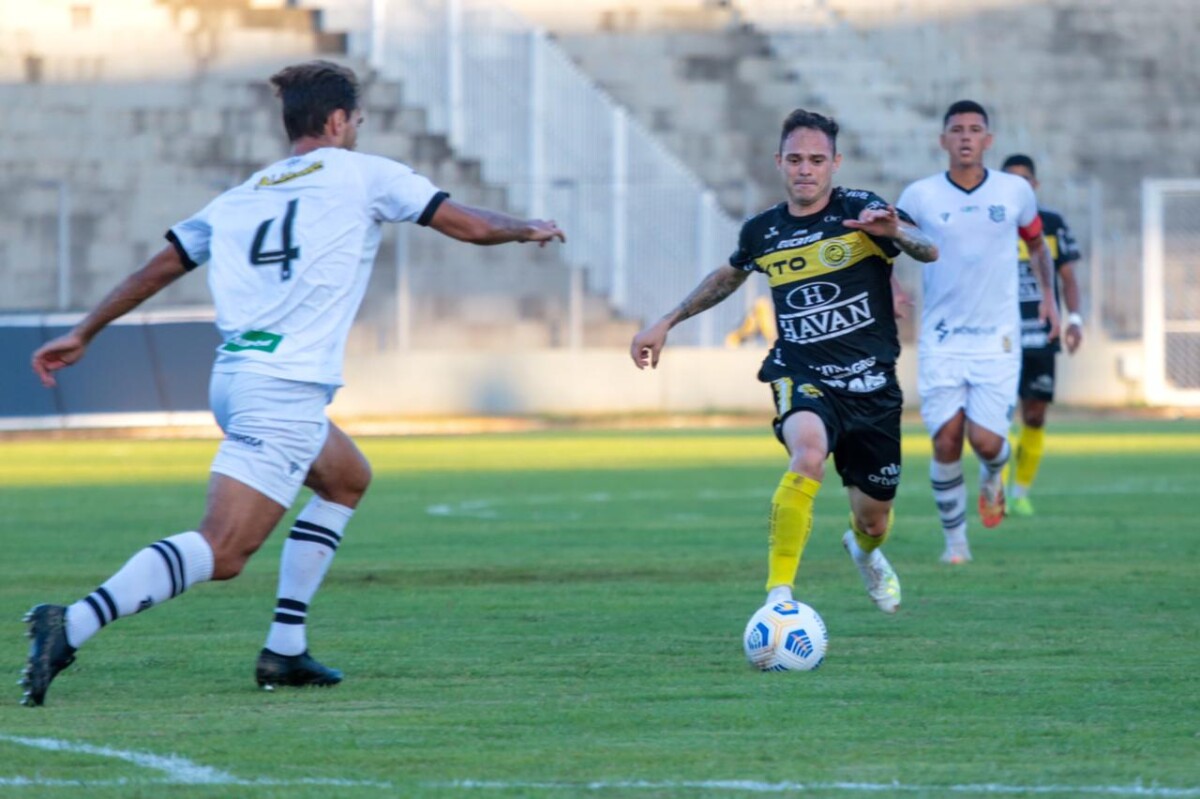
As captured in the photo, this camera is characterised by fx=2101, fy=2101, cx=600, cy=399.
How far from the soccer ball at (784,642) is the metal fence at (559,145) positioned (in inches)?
847

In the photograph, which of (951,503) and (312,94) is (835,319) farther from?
(951,503)

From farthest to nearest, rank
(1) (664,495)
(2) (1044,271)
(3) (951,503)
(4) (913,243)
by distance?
1. (1) (664,495)
2. (2) (1044,271)
3. (3) (951,503)
4. (4) (913,243)

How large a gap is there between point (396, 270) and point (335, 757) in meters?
23.1

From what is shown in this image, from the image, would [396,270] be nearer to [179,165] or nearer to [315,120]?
[179,165]

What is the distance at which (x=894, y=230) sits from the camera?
7.73 meters

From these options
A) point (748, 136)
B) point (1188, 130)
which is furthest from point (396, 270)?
point (1188, 130)

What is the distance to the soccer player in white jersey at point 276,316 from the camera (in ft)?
21.1

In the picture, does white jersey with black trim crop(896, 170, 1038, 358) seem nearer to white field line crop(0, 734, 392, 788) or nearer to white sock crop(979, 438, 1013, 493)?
white sock crop(979, 438, 1013, 493)

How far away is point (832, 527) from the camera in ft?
43.7

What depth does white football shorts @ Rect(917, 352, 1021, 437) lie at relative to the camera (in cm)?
1133

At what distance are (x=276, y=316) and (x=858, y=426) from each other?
8.60 ft

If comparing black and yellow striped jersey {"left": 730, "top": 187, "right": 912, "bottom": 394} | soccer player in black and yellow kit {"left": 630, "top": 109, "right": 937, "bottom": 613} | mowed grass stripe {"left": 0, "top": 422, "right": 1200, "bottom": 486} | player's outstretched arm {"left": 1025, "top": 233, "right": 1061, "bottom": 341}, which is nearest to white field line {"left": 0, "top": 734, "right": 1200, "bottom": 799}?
soccer player in black and yellow kit {"left": 630, "top": 109, "right": 937, "bottom": 613}

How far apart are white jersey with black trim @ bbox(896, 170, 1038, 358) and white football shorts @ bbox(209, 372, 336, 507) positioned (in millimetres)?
5365

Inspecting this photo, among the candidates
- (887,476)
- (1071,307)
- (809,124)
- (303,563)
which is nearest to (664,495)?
(1071,307)
